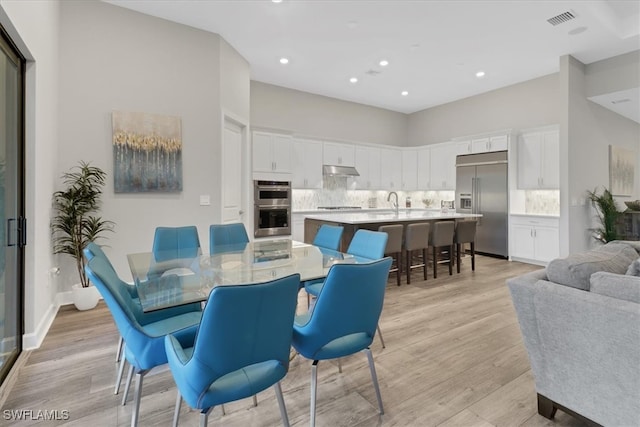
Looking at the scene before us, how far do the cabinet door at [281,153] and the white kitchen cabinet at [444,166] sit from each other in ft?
11.7

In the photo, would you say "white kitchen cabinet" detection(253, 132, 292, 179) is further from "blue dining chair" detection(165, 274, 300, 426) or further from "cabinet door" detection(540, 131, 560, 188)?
"blue dining chair" detection(165, 274, 300, 426)

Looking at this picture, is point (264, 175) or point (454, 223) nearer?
point (454, 223)

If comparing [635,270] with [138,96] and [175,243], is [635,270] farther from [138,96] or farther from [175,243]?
[138,96]

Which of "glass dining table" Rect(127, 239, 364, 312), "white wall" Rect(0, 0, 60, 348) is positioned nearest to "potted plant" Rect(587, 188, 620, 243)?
"glass dining table" Rect(127, 239, 364, 312)

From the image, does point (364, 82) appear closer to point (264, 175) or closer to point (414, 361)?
point (264, 175)

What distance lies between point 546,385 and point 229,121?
475 cm

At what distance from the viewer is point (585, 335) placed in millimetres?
1562

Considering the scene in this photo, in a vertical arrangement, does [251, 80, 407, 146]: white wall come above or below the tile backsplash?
above

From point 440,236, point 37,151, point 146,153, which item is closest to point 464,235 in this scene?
point 440,236

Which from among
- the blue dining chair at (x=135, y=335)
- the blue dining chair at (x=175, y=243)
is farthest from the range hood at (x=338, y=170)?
the blue dining chair at (x=135, y=335)

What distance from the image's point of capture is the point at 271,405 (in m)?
1.95

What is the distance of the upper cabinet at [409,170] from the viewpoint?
8156 mm

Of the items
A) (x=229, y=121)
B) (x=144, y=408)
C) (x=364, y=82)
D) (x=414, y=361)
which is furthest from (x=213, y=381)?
(x=364, y=82)

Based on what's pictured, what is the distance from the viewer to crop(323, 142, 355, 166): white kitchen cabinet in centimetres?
713
